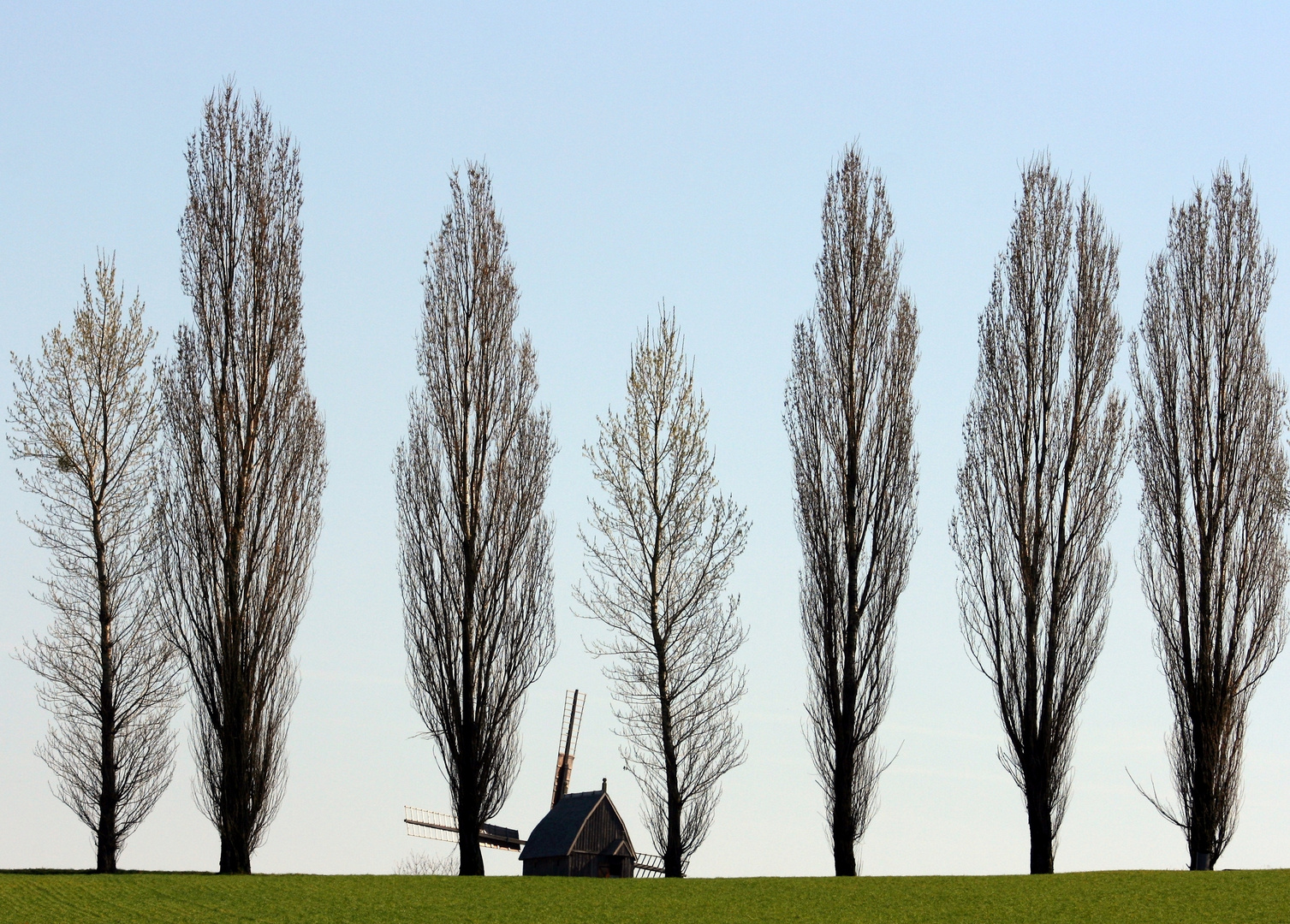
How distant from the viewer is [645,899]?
19.4 meters

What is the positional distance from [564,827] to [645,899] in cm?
2164

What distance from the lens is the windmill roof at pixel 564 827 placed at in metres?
39.7

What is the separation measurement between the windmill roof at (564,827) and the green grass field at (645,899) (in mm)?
17677

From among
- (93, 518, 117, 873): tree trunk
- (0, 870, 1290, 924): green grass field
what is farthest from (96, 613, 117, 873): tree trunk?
(0, 870, 1290, 924): green grass field

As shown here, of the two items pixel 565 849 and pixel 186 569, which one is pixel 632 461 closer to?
pixel 186 569

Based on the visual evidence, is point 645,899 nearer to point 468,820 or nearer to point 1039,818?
point 468,820

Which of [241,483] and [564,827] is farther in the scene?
[564,827]

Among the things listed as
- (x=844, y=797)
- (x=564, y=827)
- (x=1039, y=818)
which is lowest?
(x=564, y=827)

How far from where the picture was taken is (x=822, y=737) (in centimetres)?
2495

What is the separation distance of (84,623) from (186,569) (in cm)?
590

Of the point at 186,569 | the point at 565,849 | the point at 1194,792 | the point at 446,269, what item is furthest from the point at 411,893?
the point at 565,849

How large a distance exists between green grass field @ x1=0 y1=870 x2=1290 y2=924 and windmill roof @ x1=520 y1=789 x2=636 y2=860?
17.7 meters

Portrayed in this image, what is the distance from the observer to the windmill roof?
39.7m

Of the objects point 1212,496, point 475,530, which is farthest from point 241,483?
point 1212,496
